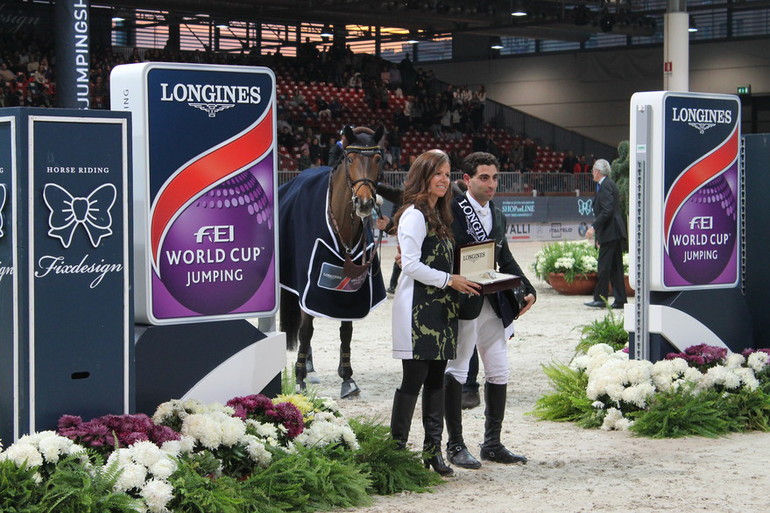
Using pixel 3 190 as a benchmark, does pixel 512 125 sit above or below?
above

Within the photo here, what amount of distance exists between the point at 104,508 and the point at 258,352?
173cm

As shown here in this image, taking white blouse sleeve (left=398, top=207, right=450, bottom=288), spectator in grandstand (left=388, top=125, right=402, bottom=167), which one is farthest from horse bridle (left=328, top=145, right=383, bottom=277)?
spectator in grandstand (left=388, top=125, right=402, bottom=167)

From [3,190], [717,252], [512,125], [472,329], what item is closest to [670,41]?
[512,125]

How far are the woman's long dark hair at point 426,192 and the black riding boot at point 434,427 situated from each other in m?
0.84

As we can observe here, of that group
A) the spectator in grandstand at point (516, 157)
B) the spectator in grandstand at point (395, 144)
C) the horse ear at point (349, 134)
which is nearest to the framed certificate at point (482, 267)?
the horse ear at point (349, 134)

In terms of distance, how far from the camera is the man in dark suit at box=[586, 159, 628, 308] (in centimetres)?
1405

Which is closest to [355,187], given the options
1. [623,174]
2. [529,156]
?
[623,174]

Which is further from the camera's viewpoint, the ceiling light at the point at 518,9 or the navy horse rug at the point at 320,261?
the ceiling light at the point at 518,9

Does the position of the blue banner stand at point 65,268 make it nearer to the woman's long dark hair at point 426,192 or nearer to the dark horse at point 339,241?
the woman's long dark hair at point 426,192

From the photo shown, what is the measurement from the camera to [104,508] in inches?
171

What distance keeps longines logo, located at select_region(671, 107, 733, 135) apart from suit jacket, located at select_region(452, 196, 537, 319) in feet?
5.91

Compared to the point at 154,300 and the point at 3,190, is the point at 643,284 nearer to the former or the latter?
the point at 154,300

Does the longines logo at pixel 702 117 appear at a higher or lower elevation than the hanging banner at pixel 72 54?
lower

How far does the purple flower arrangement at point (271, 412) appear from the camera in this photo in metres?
5.58
